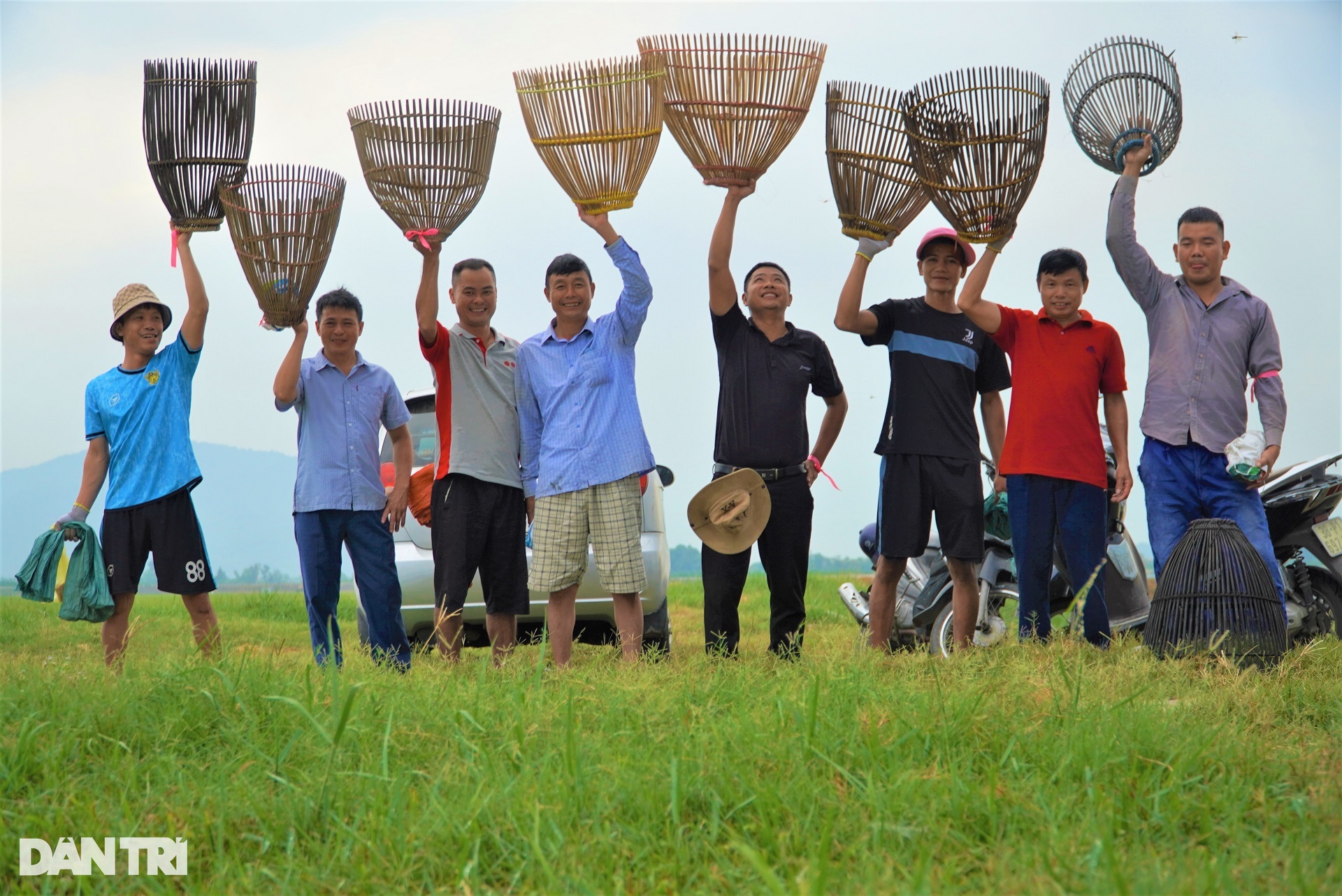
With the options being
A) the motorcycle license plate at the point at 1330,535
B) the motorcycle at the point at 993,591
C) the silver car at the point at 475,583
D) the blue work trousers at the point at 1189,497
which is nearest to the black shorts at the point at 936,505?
the motorcycle at the point at 993,591

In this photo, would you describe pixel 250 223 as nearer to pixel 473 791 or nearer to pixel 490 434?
pixel 490 434

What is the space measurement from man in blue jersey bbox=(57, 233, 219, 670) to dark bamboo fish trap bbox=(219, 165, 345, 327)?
36 cm

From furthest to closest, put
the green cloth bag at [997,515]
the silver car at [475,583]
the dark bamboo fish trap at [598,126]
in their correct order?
the silver car at [475,583] < the green cloth bag at [997,515] < the dark bamboo fish trap at [598,126]

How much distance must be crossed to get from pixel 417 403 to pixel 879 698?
3335 mm

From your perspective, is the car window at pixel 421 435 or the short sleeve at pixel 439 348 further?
the car window at pixel 421 435

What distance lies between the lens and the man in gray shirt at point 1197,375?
441cm

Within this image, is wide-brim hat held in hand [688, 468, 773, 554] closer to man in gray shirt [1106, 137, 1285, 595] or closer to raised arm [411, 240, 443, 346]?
raised arm [411, 240, 443, 346]

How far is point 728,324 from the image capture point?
459 cm

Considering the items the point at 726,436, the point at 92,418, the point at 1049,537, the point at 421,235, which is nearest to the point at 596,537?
the point at 726,436

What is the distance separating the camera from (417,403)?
5.73 meters

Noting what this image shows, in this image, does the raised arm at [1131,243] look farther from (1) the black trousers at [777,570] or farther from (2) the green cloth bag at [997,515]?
(1) the black trousers at [777,570]

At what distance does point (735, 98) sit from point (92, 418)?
122 inches

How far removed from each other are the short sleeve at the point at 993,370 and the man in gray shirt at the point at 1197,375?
0.59 meters

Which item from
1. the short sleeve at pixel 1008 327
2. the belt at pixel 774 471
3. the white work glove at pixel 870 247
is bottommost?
the belt at pixel 774 471
